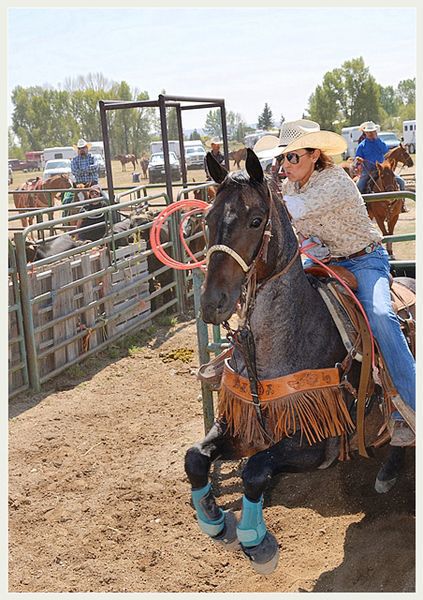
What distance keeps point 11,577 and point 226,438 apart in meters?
1.58

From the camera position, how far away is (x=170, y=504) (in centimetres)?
475

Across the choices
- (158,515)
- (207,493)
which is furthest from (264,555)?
(158,515)

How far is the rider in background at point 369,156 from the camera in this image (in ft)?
42.8

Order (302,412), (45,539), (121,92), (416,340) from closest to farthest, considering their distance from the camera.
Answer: (302,412) < (416,340) < (45,539) < (121,92)

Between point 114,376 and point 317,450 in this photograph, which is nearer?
point 317,450

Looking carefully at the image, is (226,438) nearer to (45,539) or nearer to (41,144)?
(45,539)

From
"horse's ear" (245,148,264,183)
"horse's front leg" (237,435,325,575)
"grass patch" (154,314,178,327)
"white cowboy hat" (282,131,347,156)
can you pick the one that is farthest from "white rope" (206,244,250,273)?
"grass patch" (154,314,178,327)

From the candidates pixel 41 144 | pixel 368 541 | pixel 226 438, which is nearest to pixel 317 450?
pixel 226 438

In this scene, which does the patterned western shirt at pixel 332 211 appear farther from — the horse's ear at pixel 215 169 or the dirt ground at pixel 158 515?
the dirt ground at pixel 158 515

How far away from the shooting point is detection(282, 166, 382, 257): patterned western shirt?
11.8 ft

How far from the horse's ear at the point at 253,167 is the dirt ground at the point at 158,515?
204 centimetres

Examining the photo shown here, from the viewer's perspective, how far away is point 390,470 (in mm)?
4352


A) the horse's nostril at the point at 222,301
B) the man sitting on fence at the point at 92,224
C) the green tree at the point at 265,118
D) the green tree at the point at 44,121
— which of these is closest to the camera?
the horse's nostril at the point at 222,301

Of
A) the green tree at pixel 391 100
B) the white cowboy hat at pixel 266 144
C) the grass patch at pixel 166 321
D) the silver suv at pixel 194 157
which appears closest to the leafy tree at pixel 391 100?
the green tree at pixel 391 100
